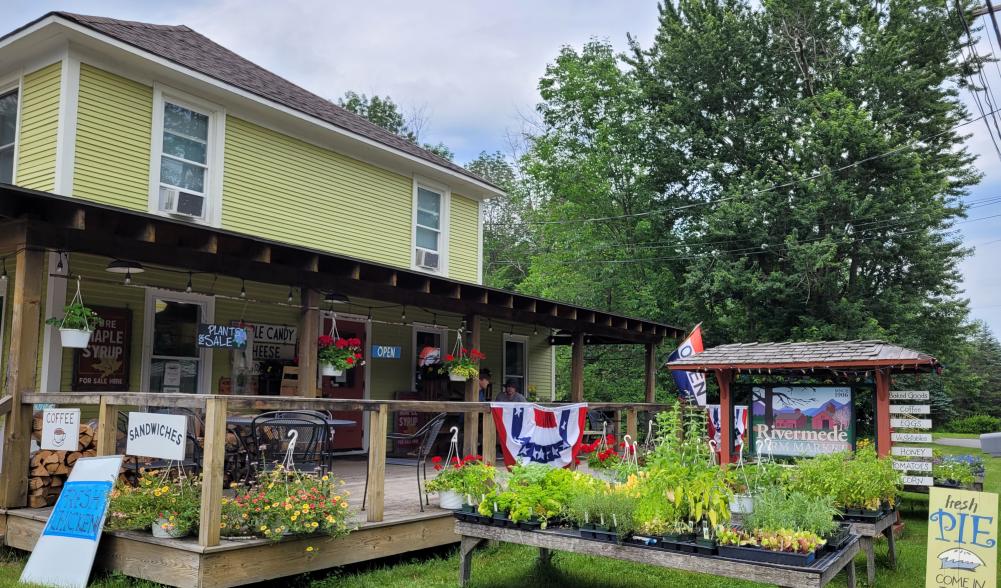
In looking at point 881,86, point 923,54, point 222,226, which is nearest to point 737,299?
point 881,86

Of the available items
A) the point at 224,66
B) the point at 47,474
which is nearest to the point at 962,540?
the point at 47,474

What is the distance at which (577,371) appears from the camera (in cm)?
1421

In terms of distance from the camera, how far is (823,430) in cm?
1045

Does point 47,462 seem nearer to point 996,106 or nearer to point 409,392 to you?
point 409,392

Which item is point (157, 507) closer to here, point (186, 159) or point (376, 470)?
point (376, 470)

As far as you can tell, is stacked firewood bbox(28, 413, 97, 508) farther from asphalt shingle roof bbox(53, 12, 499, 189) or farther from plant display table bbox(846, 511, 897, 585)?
plant display table bbox(846, 511, 897, 585)

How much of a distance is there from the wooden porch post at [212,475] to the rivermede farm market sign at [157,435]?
0.19 metres

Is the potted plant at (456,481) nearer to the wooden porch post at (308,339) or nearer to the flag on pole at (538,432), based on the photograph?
the flag on pole at (538,432)

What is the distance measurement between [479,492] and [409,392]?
6.70 meters

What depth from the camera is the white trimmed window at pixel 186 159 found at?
395 inches

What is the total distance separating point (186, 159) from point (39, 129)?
5.64 ft

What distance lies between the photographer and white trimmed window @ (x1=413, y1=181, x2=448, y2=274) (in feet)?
45.9

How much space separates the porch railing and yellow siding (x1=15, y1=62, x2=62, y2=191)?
3.64 metres

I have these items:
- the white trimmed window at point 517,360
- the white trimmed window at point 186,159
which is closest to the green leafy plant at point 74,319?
the white trimmed window at point 186,159
